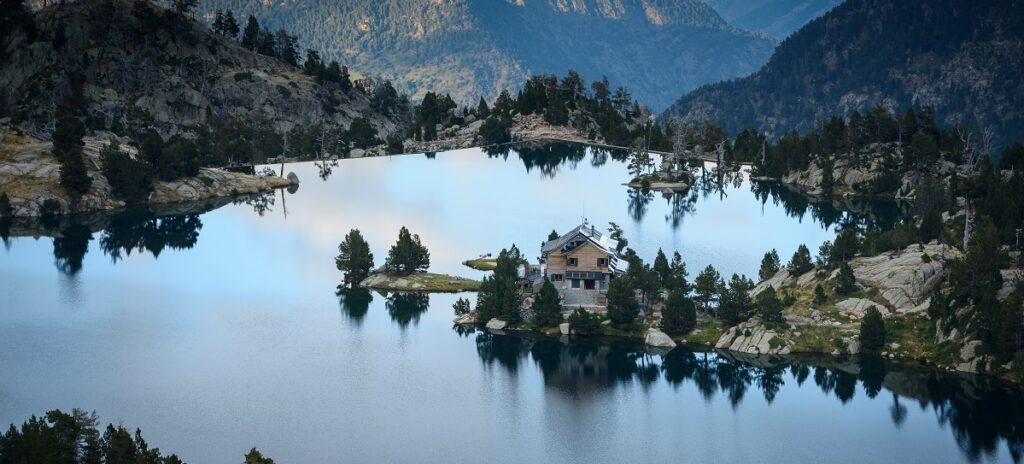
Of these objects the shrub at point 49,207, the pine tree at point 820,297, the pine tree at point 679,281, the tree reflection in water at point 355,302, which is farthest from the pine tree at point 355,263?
the shrub at point 49,207

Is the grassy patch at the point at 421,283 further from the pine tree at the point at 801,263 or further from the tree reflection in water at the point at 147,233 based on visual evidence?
the tree reflection in water at the point at 147,233

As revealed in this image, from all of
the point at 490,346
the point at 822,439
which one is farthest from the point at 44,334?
the point at 822,439

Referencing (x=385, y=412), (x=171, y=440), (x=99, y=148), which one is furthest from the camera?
(x=99, y=148)

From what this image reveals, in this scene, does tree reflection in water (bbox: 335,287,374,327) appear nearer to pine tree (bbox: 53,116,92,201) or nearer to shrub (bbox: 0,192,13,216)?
pine tree (bbox: 53,116,92,201)

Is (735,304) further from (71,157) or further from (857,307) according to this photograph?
(71,157)

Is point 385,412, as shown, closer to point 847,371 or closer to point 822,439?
point 822,439

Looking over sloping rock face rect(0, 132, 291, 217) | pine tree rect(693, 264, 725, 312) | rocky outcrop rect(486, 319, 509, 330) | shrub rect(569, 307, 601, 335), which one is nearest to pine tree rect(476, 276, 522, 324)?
rocky outcrop rect(486, 319, 509, 330)
